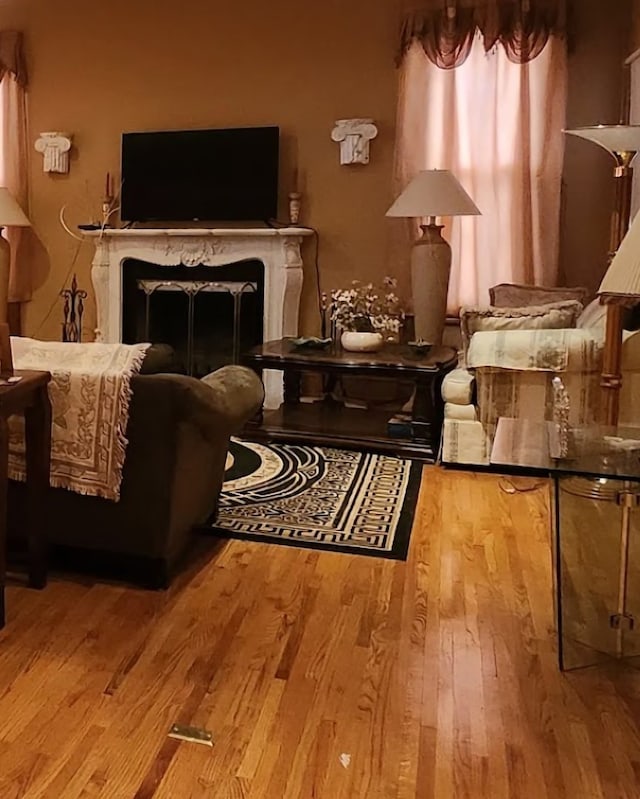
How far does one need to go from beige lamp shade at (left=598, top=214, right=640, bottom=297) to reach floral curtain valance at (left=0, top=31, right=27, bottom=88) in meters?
5.54

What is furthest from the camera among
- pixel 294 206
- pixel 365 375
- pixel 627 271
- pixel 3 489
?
pixel 294 206

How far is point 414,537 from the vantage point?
3133mm

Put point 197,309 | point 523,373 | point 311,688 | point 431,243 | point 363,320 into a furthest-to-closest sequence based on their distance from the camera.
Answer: point 197,309 < point 431,243 < point 363,320 < point 523,373 < point 311,688

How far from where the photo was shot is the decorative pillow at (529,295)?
4676 mm

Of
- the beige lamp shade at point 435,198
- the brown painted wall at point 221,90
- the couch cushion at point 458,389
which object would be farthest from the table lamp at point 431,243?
the couch cushion at point 458,389

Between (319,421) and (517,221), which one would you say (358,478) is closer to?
(319,421)

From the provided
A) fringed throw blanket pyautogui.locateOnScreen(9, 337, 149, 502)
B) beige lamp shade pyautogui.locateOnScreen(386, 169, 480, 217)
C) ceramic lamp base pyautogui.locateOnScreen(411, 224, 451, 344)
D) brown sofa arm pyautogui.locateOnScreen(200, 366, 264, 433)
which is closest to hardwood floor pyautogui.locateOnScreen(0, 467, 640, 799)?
fringed throw blanket pyautogui.locateOnScreen(9, 337, 149, 502)

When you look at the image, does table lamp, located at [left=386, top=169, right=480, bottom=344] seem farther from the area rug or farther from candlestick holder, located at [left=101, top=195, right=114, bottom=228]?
candlestick holder, located at [left=101, top=195, right=114, bottom=228]

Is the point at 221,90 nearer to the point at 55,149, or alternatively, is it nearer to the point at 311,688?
the point at 55,149

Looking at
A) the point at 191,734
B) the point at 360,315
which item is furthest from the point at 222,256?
the point at 191,734

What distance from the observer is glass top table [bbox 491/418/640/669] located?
2156 millimetres

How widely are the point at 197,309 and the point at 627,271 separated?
4342 millimetres

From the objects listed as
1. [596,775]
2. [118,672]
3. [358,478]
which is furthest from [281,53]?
[596,775]

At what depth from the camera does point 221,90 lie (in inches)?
221
